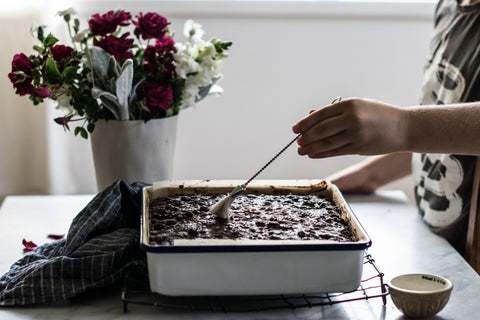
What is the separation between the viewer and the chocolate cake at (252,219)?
1.07m

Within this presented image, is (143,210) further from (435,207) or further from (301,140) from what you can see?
(435,207)

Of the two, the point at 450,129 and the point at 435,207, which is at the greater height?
the point at 450,129

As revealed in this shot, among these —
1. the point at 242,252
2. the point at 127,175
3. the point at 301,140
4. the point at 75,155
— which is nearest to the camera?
the point at 242,252

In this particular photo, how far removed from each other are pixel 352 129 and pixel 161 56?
54 centimetres

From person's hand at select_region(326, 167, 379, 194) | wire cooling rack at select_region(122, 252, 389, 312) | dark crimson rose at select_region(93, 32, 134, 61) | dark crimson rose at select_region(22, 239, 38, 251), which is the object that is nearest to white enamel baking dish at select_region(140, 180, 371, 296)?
wire cooling rack at select_region(122, 252, 389, 312)

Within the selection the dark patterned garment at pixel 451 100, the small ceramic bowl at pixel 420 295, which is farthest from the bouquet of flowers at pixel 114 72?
the small ceramic bowl at pixel 420 295

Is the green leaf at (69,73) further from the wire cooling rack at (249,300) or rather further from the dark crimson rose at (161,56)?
the wire cooling rack at (249,300)

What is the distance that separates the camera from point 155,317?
1.00 metres

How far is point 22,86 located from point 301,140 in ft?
1.99

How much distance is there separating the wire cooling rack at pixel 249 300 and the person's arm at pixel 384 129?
227 millimetres

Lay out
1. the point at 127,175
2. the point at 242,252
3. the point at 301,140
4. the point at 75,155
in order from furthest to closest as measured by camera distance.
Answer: the point at 75,155
the point at 127,175
the point at 301,140
the point at 242,252

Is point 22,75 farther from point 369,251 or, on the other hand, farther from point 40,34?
point 369,251

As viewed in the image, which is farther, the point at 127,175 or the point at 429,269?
the point at 127,175

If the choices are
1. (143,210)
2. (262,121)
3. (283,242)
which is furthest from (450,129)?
(262,121)
